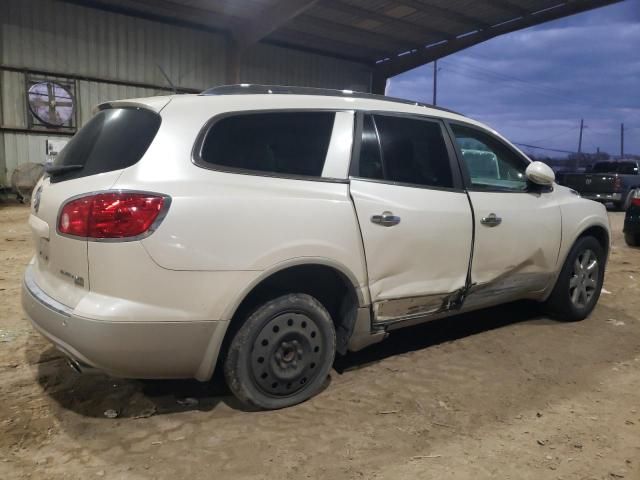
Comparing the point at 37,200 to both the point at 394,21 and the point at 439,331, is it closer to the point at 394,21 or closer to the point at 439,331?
the point at 439,331

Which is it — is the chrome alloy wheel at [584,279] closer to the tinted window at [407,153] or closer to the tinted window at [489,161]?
the tinted window at [489,161]

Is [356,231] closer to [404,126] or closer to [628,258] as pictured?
[404,126]

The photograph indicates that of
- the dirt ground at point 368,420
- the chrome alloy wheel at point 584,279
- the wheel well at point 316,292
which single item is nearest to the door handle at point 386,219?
the wheel well at point 316,292

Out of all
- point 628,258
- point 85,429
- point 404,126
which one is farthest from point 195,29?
point 85,429

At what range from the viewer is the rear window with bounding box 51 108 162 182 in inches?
104

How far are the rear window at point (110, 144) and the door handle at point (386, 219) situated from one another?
132 cm

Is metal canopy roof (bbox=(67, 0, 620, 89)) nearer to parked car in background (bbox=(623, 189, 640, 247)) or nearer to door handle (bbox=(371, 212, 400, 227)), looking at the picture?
parked car in background (bbox=(623, 189, 640, 247))

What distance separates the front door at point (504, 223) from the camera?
3.76 m

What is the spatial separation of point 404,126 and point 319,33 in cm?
1538

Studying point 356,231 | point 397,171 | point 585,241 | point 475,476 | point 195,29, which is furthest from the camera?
point 195,29

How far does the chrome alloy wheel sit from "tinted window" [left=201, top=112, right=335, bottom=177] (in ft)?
9.21

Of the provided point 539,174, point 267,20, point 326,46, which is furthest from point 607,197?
point 539,174

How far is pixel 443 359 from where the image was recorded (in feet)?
12.5

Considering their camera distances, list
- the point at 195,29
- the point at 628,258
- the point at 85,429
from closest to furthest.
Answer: the point at 85,429
the point at 628,258
the point at 195,29
